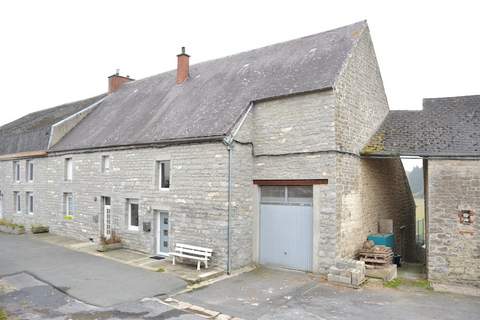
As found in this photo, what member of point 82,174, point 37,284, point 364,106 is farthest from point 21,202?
point 364,106

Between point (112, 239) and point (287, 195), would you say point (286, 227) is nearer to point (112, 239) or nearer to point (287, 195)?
point (287, 195)

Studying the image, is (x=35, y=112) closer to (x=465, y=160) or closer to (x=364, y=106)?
(x=364, y=106)

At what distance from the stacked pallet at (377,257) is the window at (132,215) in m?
9.08

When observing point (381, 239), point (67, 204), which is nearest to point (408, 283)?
point (381, 239)

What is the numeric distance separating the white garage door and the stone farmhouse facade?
0.04 m

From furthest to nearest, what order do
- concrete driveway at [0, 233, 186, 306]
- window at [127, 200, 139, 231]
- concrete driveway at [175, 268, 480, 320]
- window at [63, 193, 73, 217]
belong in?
window at [63, 193, 73, 217] < window at [127, 200, 139, 231] < concrete driveway at [0, 233, 186, 306] < concrete driveway at [175, 268, 480, 320]

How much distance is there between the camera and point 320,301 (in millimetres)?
8992

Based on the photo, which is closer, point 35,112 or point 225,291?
point 225,291

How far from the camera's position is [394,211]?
15.9 metres

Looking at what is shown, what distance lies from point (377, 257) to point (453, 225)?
2.48 meters

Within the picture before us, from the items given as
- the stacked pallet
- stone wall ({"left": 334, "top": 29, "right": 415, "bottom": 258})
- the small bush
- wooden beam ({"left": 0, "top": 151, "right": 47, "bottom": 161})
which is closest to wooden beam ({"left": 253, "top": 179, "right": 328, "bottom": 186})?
stone wall ({"left": 334, "top": 29, "right": 415, "bottom": 258})

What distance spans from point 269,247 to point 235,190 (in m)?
2.39

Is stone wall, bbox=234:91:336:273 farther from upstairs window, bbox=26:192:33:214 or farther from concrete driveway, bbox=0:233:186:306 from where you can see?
upstairs window, bbox=26:192:33:214

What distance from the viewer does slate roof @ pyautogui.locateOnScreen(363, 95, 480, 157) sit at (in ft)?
36.5
